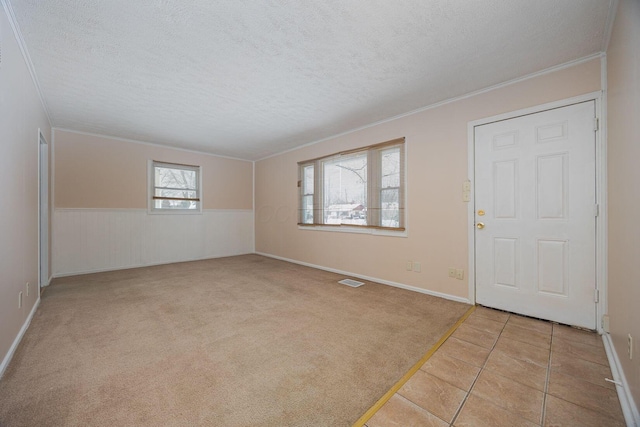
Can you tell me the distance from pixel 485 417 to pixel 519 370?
65 cm

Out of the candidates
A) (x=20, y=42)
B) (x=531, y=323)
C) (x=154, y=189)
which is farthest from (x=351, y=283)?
(x=154, y=189)

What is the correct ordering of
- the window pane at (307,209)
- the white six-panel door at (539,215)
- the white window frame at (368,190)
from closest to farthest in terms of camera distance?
1. the white six-panel door at (539,215)
2. the white window frame at (368,190)
3. the window pane at (307,209)

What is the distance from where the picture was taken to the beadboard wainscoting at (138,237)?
4.35m

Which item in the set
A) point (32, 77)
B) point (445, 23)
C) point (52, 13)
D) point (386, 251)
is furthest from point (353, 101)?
point (32, 77)

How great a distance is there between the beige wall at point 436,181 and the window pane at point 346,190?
268 mm

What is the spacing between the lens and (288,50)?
222 cm

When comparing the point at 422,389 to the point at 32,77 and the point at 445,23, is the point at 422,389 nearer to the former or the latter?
the point at 445,23

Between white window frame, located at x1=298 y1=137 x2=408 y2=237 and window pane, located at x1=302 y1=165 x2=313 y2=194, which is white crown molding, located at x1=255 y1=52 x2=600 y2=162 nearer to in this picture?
white window frame, located at x1=298 y1=137 x2=408 y2=237

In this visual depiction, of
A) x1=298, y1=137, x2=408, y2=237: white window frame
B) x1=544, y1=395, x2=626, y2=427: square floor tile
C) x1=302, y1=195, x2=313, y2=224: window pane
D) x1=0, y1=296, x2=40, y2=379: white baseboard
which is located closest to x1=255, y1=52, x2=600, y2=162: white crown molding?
x1=298, y1=137, x2=408, y2=237: white window frame

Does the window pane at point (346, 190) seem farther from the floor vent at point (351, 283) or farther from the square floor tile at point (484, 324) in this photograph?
the square floor tile at point (484, 324)

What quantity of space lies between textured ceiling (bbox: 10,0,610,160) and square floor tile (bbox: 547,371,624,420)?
2.55 meters

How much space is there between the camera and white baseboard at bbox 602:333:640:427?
4.25 ft

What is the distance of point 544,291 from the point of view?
8.21 ft

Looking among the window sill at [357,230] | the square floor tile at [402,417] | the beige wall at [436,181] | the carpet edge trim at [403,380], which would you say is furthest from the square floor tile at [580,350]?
the window sill at [357,230]
